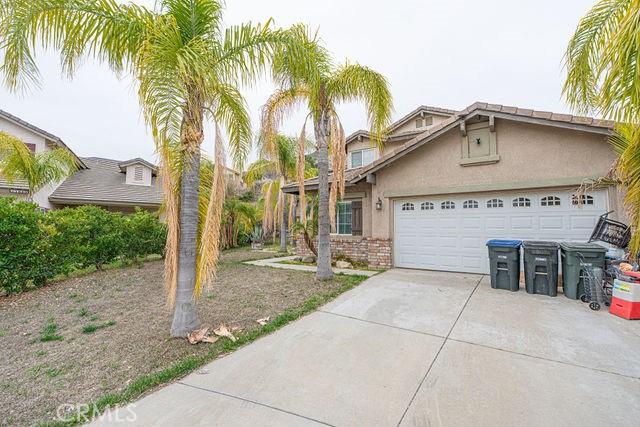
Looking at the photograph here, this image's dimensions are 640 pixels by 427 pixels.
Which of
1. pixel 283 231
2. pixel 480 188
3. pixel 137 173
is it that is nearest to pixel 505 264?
pixel 480 188

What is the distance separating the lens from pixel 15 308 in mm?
6098

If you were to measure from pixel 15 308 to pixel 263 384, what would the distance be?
699 centimetres

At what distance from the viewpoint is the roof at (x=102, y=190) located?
1638 centimetres

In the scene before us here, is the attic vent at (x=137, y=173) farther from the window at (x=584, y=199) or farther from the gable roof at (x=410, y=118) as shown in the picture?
the window at (x=584, y=199)

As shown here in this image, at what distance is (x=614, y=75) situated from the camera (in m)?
3.01

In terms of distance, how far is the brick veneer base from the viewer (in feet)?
32.0

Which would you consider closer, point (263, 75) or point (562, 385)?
point (562, 385)

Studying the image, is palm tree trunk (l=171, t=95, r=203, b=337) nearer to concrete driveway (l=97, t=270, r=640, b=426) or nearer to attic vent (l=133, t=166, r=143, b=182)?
concrete driveway (l=97, t=270, r=640, b=426)

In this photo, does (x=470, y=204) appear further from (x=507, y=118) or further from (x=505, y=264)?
(x=507, y=118)

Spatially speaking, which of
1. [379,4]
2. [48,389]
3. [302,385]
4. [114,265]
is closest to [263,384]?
[302,385]

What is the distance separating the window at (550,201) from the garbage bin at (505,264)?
180 cm

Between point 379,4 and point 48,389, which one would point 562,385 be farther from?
point 379,4

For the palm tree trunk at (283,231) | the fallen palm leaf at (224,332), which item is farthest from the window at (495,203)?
the palm tree trunk at (283,231)

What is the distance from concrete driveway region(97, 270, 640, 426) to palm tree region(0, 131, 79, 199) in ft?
43.9
